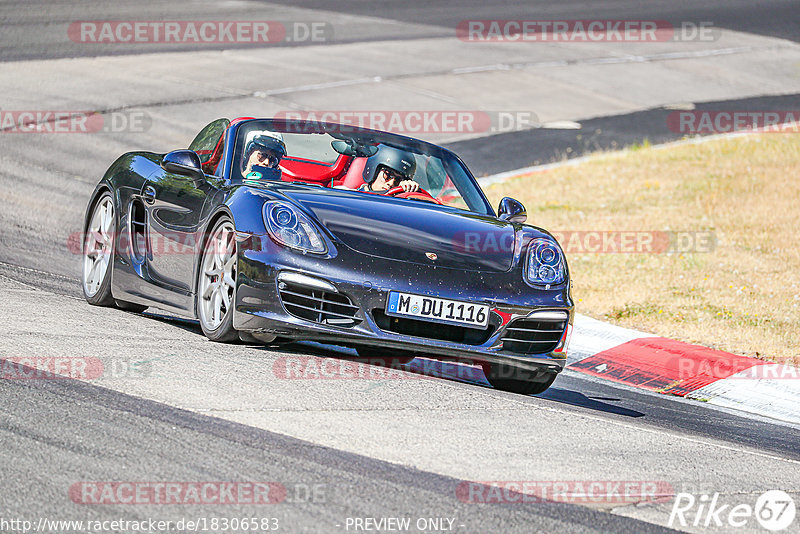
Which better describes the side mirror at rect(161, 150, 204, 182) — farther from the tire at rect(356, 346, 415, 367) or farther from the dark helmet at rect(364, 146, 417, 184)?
the tire at rect(356, 346, 415, 367)

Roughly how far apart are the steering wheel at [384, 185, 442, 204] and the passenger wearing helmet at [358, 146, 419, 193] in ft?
0.09

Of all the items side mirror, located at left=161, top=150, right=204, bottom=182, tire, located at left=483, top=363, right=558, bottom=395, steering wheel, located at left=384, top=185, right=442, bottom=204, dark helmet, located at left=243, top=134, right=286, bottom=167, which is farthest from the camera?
steering wheel, located at left=384, top=185, right=442, bottom=204

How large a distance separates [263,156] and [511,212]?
60.1 inches

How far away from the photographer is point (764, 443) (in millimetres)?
6461

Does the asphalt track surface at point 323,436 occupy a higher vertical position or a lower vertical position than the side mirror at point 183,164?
lower

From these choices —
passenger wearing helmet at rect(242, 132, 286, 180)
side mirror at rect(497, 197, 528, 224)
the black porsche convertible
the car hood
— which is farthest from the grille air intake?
passenger wearing helmet at rect(242, 132, 286, 180)

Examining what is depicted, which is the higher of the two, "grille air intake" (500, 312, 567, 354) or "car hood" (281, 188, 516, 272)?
"car hood" (281, 188, 516, 272)

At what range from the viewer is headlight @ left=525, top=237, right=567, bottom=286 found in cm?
669

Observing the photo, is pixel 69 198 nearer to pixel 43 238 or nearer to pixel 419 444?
pixel 43 238

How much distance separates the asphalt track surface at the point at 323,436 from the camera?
4238mm

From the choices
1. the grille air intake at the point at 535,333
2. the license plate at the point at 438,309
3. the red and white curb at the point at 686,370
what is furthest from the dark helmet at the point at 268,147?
the red and white curb at the point at 686,370

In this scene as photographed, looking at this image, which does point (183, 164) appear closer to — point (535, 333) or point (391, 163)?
point (391, 163)

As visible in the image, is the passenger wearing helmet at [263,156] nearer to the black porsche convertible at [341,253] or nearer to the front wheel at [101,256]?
the black porsche convertible at [341,253]

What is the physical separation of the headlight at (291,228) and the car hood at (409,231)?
0.35 ft
